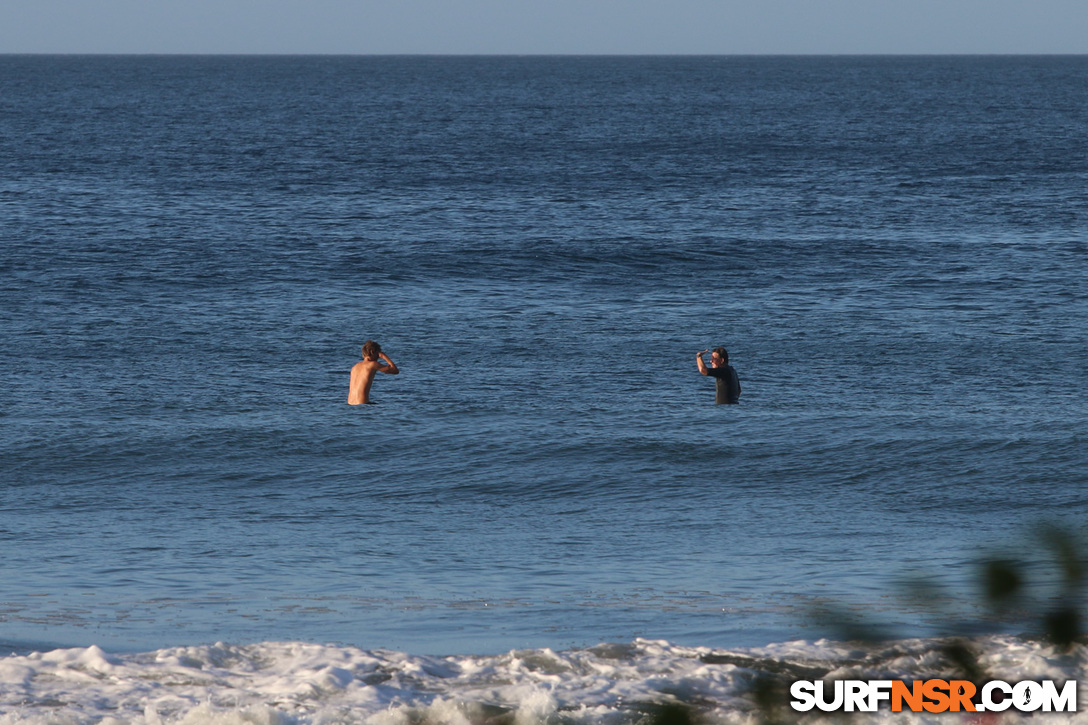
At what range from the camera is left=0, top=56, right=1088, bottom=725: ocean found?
860 cm

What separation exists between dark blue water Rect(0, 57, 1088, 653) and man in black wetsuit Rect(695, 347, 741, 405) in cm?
46

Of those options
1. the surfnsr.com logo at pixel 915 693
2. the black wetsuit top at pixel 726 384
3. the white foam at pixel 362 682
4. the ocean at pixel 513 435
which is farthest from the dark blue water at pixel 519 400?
the white foam at pixel 362 682

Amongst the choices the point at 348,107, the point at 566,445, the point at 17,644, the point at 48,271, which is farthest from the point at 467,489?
the point at 348,107

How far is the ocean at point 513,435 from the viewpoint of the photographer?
8602 mm

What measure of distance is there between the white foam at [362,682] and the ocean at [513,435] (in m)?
0.04

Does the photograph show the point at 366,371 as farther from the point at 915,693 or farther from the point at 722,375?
the point at 915,693

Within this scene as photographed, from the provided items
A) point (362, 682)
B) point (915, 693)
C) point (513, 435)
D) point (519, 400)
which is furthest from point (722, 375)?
point (915, 693)

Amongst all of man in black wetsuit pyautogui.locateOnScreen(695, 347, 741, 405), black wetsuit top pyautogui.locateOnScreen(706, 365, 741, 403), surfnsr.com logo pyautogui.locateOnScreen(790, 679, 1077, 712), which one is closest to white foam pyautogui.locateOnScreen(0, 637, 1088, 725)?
surfnsr.com logo pyautogui.locateOnScreen(790, 679, 1077, 712)

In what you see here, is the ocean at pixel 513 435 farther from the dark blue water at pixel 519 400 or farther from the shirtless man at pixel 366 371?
the shirtless man at pixel 366 371

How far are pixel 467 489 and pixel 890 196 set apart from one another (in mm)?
36755

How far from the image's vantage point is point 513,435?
18656mm

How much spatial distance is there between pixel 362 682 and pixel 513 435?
33.9 ft

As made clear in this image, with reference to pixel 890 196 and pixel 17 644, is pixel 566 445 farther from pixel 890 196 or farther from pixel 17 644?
pixel 890 196

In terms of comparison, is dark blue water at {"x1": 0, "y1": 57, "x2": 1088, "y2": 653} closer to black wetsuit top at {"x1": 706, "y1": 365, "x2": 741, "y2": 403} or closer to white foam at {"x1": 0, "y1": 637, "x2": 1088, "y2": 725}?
black wetsuit top at {"x1": 706, "y1": 365, "x2": 741, "y2": 403}
